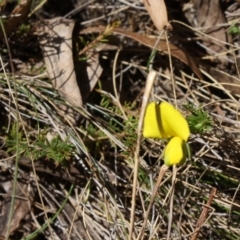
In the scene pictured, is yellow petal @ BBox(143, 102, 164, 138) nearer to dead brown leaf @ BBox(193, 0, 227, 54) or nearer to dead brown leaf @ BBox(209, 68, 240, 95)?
dead brown leaf @ BBox(209, 68, 240, 95)

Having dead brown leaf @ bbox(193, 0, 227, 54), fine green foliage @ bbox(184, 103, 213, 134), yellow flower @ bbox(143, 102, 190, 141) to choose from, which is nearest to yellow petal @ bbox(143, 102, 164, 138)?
yellow flower @ bbox(143, 102, 190, 141)

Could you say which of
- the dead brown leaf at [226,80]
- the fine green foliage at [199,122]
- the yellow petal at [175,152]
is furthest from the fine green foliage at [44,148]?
the dead brown leaf at [226,80]

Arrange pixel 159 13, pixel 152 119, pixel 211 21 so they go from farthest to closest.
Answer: pixel 211 21 → pixel 159 13 → pixel 152 119

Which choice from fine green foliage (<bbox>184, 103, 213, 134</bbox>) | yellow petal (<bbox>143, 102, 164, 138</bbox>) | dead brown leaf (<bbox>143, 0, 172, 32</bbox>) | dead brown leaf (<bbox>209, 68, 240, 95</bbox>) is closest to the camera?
yellow petal (<bbox>143, 102, 164, 138</bbox>)

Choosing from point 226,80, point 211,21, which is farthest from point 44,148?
point 211,21

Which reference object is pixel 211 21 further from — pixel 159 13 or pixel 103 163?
pixel 103 163
